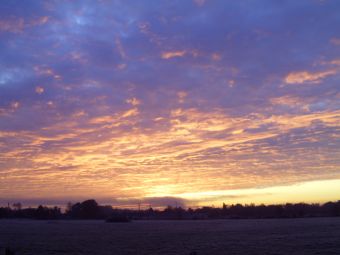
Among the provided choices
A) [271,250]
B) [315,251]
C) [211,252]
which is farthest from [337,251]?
[211,252]

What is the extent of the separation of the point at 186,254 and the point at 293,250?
14.1 metres

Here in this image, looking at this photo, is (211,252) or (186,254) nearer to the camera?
(186,254)

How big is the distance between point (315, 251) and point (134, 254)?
71.0 feet

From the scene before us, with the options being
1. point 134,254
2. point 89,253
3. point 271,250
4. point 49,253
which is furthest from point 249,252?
point 49,253

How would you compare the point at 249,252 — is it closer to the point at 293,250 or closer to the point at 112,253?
the point at 293,250

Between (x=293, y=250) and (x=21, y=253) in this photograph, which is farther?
(x=293, y=250)

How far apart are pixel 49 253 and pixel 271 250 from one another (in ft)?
88.8

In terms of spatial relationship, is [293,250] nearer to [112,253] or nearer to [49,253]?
[112,253]

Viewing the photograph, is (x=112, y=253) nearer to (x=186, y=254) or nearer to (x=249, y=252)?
(x=186, y=254)

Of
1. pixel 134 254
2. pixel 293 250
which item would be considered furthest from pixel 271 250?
pixel 134 254

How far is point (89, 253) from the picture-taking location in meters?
51.9

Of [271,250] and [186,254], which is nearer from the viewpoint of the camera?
[186,254]

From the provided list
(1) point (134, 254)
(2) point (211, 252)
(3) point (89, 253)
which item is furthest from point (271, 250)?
(3) point (89, 253)

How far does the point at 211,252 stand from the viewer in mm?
52312
